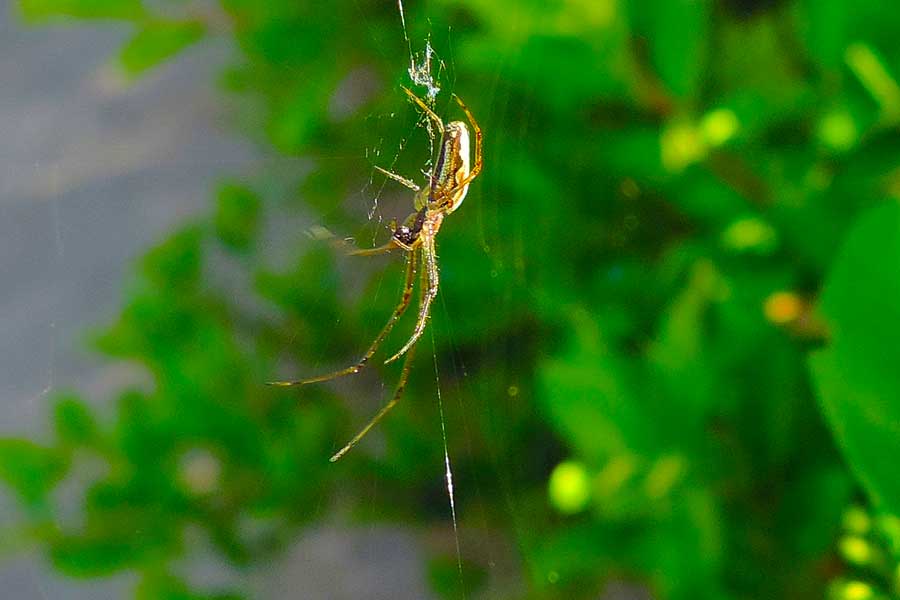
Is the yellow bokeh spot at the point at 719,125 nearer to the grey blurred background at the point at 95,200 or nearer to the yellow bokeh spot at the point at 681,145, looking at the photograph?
the yellow bokeh spot at the point at 681,145

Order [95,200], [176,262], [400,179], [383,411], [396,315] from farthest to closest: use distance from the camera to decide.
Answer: [95,200]
[176,262]
[383,411]
[396,315]
[400,179]

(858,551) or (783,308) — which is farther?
(783,308)

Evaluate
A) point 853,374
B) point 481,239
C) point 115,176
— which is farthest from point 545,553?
point 115,176

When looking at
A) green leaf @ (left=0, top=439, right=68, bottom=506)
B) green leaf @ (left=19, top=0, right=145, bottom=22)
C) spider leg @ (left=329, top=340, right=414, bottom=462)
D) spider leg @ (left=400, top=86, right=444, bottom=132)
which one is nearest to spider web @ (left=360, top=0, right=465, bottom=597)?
spider leg @ (left=400, top=86, right=444, bottom=132)

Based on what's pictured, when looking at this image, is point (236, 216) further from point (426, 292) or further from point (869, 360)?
point (869, 360)

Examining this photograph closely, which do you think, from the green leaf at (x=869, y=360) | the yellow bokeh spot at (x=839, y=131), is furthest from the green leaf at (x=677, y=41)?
the green leaf at (x=869, y=360)

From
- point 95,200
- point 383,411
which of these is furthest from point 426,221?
point 95,200

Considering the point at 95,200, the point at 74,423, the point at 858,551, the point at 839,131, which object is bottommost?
the point at 95,200
